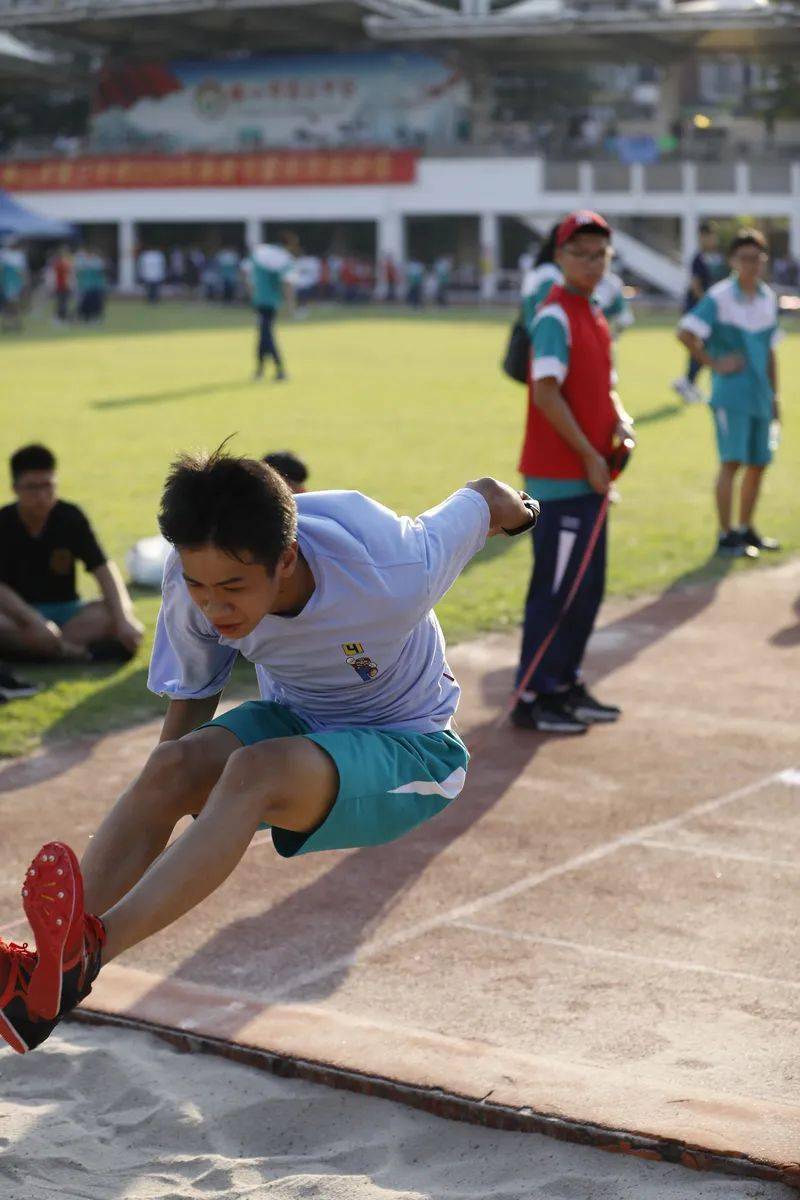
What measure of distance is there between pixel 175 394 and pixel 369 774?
62.6 feet

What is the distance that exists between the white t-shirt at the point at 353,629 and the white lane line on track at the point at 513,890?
96 centimetres

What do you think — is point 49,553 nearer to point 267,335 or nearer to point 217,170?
point 267,335

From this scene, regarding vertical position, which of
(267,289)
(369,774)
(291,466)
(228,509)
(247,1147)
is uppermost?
(267,289)

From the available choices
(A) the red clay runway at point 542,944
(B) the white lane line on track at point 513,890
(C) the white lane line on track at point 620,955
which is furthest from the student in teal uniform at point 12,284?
(C) the white lane line on track at point 620,955

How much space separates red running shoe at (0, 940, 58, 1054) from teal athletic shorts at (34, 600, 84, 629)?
538 centimetres

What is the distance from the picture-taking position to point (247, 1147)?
404 centimetres

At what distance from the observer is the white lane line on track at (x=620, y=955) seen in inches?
193

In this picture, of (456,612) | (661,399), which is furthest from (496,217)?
(456,612)

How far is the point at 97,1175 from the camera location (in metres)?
3.89

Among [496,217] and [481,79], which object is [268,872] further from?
[481,79]

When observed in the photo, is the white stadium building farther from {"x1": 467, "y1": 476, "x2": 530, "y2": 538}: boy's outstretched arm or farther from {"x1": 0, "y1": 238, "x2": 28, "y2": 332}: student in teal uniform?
{"x1": 467, "y1": 476, "x2": 530, "y2": 538}: boy's outstretched arm

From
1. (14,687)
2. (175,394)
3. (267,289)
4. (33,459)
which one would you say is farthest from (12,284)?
(14,687)

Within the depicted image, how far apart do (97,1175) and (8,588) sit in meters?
5.02

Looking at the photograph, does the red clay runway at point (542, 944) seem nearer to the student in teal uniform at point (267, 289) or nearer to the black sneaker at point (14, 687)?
the black sneaker at point (14, 687)
